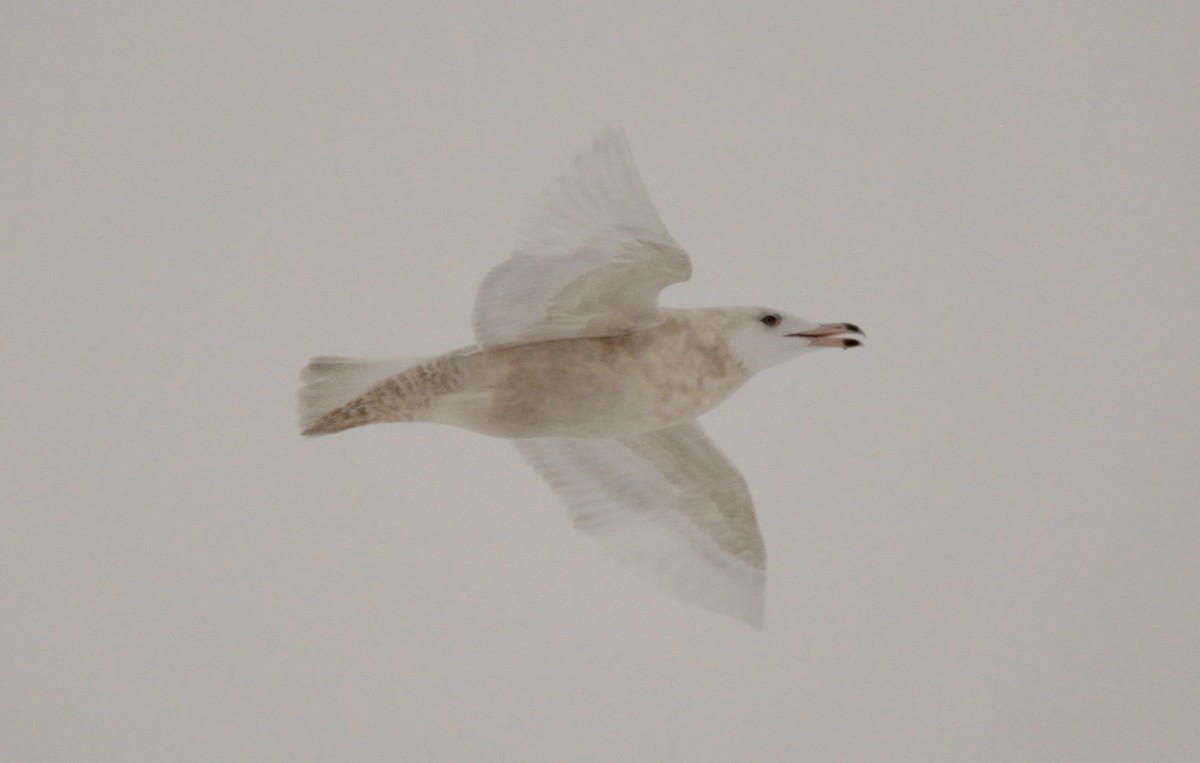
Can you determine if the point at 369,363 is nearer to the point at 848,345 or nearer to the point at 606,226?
the point at 606,226

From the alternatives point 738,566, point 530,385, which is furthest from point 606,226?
point 738,566

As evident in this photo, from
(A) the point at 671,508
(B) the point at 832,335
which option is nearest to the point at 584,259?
(B) the point at 832,335

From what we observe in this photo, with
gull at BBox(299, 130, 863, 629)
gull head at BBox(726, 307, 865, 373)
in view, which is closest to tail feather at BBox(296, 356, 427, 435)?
gull at BBox(299, 130, 863, 629)

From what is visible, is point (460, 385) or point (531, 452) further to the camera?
point (531, 452)

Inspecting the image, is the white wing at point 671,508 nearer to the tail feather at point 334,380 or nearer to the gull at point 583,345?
the gull at point 583,345

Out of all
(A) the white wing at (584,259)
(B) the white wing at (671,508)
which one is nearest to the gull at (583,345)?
(A) the white wing at (584,259)

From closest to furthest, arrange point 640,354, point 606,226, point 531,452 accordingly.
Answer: point 606,226 → point 640,354 → point 531,452

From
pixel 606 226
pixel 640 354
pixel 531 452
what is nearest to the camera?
pixel 606 226
